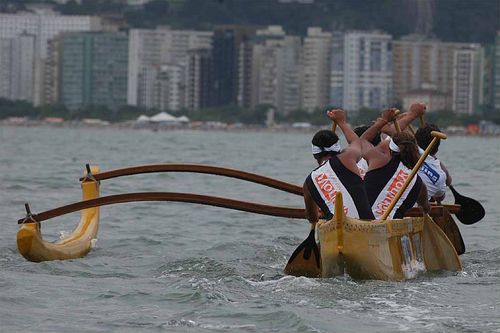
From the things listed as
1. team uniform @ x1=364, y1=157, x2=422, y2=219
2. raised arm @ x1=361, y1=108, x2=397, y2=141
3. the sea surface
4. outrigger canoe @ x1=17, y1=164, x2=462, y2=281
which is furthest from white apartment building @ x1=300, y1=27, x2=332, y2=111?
team uniform @ x1=364, y1=157, x2=422, y2=219

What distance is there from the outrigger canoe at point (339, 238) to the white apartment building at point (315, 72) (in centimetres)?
15651

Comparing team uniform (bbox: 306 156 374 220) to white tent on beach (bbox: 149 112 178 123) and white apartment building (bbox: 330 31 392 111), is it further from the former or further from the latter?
white apartment building (bbox: 330 31 392 111)

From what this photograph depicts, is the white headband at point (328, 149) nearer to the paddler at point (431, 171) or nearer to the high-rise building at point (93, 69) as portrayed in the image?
the paddler at point (431, 171)

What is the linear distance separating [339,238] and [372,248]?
360mm

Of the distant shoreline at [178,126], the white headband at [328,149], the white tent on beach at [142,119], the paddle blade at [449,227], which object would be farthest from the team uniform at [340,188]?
the white tent on beach at [142,119]

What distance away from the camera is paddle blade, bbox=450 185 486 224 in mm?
16750

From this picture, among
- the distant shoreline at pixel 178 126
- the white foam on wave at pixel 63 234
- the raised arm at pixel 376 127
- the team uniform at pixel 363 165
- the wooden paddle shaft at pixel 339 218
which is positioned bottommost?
the distant shoreline at pixel 178 126

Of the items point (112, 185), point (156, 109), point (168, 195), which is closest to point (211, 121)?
point (156, 109)

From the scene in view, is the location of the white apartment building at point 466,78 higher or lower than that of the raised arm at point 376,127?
lower

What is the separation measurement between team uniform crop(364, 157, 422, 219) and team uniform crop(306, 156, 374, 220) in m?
0.51

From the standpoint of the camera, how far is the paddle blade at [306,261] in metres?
14.1

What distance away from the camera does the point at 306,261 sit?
14.3 m

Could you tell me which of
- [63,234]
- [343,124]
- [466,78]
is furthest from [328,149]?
[466,78]

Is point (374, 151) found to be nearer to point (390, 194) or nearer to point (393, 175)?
point (393, 175)
